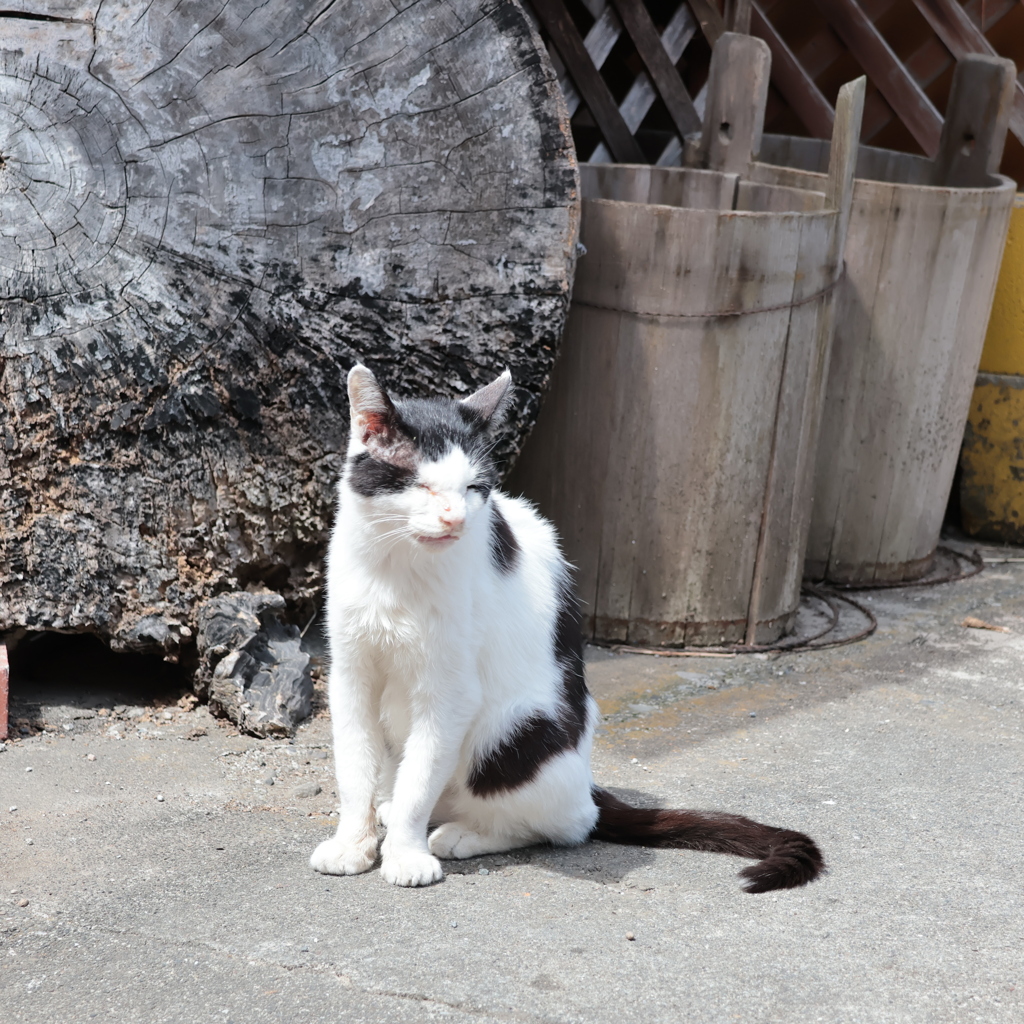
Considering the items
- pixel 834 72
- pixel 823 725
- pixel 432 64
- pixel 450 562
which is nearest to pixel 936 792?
pixel 823 725

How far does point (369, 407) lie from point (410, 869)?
0.94 m

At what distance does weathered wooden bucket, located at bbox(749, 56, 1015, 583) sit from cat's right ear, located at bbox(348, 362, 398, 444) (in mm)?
2447

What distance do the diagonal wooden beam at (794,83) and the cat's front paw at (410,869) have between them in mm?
3856

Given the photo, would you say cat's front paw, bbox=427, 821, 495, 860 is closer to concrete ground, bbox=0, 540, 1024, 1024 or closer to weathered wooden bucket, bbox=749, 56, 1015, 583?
concrete ground, bbox=0, 540, 1024, 1024

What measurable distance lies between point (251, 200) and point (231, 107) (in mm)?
224

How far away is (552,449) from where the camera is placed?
3.66 m

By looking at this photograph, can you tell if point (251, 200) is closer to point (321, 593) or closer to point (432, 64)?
point (432, 64)

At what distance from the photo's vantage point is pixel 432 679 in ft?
7.52

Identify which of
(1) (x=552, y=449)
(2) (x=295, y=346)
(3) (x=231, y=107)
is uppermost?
(3) (x=231, y=107)

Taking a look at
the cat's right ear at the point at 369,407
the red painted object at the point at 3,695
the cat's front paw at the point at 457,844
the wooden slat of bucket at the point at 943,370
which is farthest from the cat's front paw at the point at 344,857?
the wooden slat of bucket at the point at 943,370

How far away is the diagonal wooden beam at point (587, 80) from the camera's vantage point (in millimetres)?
4328

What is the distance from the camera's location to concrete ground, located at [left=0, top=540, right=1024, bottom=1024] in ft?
6.46

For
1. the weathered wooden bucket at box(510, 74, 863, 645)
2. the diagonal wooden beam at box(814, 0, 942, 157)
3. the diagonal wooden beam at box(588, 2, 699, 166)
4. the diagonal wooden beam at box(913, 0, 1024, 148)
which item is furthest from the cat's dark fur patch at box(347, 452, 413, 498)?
the diagonal wooden beam at box(913, 0, 1024, 148)

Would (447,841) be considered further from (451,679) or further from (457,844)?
(451,679)
